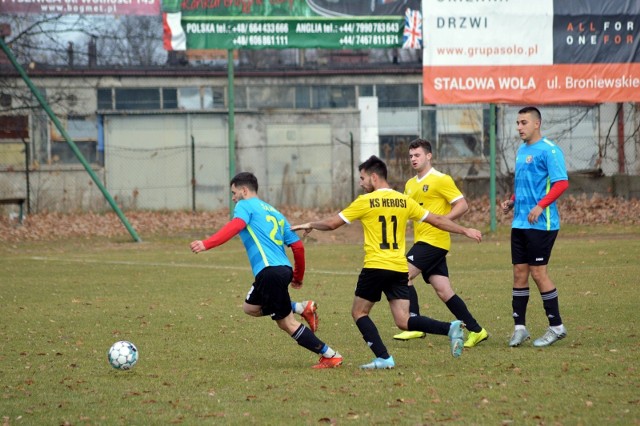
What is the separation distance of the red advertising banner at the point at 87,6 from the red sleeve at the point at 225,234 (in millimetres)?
15779

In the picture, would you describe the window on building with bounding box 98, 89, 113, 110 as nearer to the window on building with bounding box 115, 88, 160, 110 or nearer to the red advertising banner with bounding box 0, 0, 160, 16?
the window on building with bounding box 115, 88, 160, 110

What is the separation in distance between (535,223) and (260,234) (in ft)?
8.56

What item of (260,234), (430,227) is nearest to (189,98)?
(430,227)

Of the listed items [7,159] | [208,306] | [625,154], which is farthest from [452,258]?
[7,159]

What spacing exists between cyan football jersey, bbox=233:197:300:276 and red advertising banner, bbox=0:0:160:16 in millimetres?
15628

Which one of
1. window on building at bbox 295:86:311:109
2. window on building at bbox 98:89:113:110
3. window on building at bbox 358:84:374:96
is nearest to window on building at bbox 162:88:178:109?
window on building at bbox 98:89:113:110

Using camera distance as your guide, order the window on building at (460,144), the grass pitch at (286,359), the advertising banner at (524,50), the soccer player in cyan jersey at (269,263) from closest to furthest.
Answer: the grass pitch at (286,359) → the soccer player in cyan jersey at (269,263) → the advertising banner at (524,50) → the window on building at (460,144)

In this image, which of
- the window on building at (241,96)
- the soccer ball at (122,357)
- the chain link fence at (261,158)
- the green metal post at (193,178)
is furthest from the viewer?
the window on building at (241,96)

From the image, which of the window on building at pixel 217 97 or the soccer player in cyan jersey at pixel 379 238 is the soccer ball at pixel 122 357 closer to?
the soccer player in cyan jersey at pixel 379 238

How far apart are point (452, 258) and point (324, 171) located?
1418cm

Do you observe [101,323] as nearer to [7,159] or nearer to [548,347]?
[548,347]

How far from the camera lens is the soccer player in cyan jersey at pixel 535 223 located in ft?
29.3

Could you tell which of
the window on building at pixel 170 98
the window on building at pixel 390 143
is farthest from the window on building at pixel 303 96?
the window on building at pixel 170 98

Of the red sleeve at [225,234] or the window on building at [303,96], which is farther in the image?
the window on building at [303,96]
